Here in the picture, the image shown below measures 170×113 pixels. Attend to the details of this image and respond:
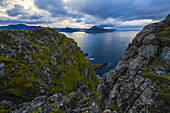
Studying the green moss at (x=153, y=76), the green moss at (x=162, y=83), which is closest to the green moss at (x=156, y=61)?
the green moss at (x=153, y=76)

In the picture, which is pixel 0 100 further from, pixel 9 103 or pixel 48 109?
pixel 48 109

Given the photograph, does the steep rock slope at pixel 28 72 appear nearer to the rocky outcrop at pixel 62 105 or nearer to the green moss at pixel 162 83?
the rocky outcrop at pixel 62 105

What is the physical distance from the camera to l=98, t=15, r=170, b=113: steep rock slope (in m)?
10.9

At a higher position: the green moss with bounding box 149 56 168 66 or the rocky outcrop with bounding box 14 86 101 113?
the green moss with bounding box 149 56 168 66

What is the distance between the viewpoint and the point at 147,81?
1300cm

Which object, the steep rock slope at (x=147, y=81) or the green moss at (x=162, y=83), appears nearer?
the green moss at (x=162, y=83)

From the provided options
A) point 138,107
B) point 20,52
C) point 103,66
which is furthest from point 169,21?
point 103,66

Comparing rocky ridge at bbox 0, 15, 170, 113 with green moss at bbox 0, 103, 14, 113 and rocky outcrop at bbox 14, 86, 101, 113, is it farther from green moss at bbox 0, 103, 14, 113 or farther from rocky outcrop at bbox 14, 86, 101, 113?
green moss at bbox 0, 103, 14, 113

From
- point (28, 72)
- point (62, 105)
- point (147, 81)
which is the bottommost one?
point (62, 105)

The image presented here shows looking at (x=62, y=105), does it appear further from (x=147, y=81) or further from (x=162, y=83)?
(x=162, y=83)

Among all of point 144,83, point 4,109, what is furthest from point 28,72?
point 144,83

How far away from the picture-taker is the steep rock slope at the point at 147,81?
10875 millimetres

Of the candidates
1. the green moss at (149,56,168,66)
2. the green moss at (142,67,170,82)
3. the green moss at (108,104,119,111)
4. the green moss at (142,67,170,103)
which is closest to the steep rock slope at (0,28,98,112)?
the green moss at (108,104,119,111)

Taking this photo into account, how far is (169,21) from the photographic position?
2086cm
